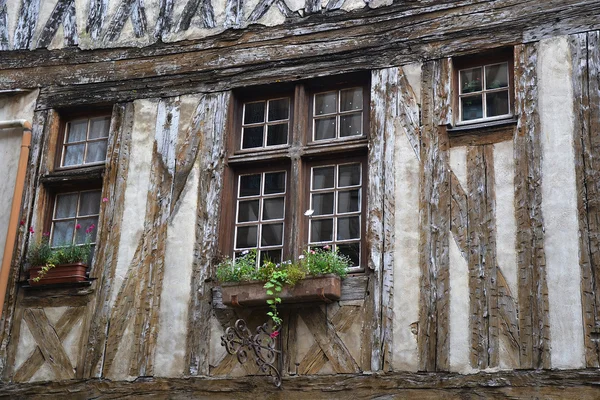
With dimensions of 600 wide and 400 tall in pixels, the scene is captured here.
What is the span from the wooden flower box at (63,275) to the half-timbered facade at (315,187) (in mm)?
82

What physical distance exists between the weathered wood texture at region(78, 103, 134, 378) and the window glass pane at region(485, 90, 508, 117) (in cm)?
296

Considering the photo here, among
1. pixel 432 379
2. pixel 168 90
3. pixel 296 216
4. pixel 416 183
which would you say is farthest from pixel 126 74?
pixel 432 379

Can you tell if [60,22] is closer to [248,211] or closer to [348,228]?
[248,211]

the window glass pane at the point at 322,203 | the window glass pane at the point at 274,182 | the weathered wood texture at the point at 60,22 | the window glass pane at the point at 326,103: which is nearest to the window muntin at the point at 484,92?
the window glass pane at the point at 326,103

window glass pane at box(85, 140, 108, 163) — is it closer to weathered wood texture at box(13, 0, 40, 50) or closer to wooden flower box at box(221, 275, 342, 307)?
weathered wood texture at box(13, 0, 40, 50)

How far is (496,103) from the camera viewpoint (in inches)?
289

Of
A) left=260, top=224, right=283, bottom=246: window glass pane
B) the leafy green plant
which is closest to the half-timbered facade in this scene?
left=260, top=224, right=283, bottom=246: window glass pane

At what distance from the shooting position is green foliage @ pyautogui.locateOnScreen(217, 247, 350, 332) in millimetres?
7109

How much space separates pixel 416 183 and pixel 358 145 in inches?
24.6

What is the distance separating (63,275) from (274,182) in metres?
1.83

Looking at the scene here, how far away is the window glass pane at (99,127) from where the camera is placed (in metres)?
8.63

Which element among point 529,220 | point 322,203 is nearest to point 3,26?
point 322,203

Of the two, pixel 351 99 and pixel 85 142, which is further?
pixel 85 142

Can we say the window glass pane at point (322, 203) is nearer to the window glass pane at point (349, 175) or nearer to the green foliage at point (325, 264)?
the window glass pane at point (349, 175)
